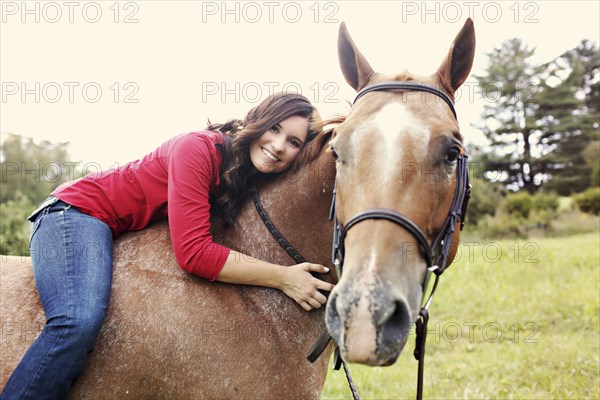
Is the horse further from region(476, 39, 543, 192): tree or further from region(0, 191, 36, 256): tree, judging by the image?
region(476, 39, 543, 192): tree

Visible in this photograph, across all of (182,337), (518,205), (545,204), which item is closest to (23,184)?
(182,337)

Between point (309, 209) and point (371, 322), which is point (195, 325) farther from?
point (371, 322)

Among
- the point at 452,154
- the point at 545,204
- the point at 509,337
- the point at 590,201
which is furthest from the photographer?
the point at 545,204

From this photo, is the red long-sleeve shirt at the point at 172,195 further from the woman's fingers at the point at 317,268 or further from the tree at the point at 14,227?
the tree at the point at 14,227

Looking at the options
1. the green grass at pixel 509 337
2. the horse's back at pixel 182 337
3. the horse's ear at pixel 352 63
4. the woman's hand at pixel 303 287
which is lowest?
the green grass at pixel 509 337

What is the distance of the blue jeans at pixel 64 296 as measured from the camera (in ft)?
7.66

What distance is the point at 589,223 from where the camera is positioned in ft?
78.3

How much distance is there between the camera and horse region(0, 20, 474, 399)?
193 cm

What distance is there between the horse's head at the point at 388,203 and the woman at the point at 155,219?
0.69 meters

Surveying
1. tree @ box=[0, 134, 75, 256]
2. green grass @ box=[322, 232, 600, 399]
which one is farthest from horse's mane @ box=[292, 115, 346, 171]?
tree @ box=[0, 134, 75, 256]

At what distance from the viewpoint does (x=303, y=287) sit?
273 cm

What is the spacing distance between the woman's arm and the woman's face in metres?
0.66

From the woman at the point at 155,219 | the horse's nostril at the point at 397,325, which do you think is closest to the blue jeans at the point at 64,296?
the woman at the point at 155,219

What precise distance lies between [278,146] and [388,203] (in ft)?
3.84
